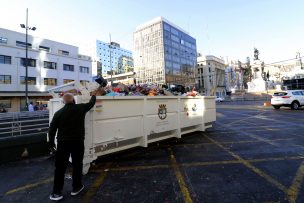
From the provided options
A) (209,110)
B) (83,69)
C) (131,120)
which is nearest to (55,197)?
(131,120)

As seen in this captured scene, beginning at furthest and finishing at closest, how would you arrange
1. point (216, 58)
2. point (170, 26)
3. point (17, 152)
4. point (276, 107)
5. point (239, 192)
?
point (216, 58)
point (170, 26)
point (276, 107)
point (17, 152)
point (239, 192)

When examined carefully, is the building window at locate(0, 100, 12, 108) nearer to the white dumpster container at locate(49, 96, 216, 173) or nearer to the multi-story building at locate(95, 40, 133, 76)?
the white dumpster container at locate(49, 96, 216, 173)

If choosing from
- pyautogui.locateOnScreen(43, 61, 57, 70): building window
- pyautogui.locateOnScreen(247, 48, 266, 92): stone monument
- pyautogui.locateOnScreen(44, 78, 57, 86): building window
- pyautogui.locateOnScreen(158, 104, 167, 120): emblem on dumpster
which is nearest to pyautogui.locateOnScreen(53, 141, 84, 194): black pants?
pyautogui.locateOnScreen(158, 104, 167, 120): emblem on dumpster

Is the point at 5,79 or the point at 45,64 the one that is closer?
the point at 5,79

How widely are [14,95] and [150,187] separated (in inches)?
1416

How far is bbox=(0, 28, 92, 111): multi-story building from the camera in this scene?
33125mm

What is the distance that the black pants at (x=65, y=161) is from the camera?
3.62 metres

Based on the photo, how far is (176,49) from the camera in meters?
92.9

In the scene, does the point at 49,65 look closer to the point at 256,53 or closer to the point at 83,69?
the point at 83,69

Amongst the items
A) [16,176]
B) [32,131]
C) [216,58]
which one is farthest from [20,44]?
[216,58]

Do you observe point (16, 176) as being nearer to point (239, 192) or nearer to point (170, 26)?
point (239, 192)

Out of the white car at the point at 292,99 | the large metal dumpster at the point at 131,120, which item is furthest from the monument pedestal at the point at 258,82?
the large metal dumpster at the point at 131,120

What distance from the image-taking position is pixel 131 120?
565 centimetres

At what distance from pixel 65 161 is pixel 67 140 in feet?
1.19
